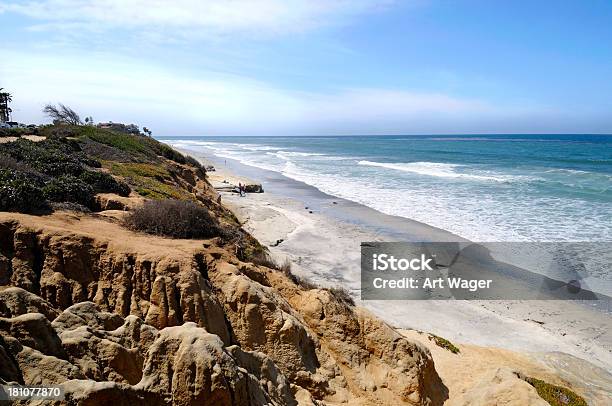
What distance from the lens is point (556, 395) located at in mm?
9492

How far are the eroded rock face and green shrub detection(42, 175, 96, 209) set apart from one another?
2.58 metres

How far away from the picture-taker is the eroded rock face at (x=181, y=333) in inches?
188

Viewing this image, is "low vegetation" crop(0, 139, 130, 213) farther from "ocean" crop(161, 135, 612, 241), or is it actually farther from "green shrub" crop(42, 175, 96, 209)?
"ocean" crop(161, 135, 612, 241)

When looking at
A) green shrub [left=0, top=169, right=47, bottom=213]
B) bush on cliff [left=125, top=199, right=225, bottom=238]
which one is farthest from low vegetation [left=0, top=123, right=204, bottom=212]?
bush on cliff [left=125, top=199, right=225, bottom=238]

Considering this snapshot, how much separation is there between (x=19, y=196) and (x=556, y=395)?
12059mm

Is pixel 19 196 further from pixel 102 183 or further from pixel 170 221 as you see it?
pixel 102 183

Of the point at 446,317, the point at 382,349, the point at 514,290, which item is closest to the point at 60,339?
the point at 382,349

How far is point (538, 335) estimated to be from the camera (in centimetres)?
1339

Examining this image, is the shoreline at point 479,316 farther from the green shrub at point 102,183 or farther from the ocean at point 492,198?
the ocean at point 492,198

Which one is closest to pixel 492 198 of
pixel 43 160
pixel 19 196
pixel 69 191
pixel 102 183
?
pixel 102 183

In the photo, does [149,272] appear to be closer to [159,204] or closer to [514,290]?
[159,204]

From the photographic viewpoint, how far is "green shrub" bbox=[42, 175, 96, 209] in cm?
1068

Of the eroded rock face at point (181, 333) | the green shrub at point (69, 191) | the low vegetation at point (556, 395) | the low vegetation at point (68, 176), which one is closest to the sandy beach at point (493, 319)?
the low vegetation at point (556, 395)

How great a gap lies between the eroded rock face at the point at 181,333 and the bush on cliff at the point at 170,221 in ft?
1.87
